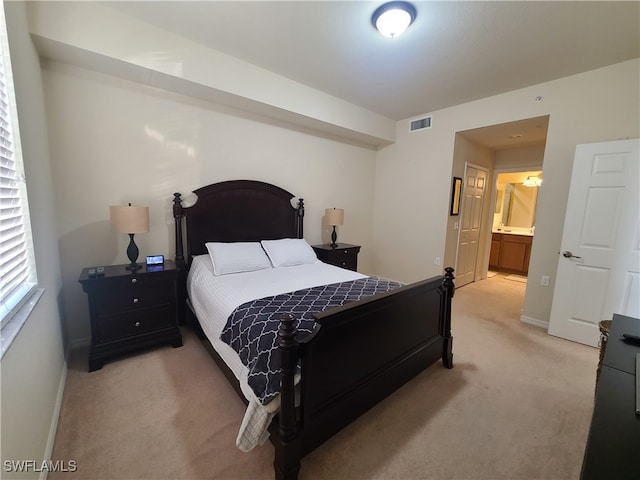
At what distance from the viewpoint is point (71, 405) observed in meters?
1.80

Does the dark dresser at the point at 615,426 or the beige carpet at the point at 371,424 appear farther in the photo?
the beige carpet at the point at 371,424

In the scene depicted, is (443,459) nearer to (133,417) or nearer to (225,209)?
(133,417)

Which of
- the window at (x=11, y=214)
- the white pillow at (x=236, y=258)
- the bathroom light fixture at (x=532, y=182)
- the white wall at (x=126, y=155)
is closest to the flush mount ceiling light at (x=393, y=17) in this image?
the white wall at (x=126, y=155)

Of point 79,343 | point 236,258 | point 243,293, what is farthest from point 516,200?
point 79,343

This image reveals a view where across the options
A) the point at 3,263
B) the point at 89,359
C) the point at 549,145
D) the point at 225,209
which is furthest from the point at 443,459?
the point at 549,145

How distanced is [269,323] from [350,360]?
52cm

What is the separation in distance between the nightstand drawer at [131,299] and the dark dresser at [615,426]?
2.70 metres

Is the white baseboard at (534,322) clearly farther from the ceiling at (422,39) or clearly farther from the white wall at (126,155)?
the white wall at (126,155)

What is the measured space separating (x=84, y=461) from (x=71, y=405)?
0.55m

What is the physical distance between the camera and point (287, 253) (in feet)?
10.2

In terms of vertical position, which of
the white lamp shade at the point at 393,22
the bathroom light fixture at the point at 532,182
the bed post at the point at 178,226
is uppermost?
the white lamp shade at the point at 393,22

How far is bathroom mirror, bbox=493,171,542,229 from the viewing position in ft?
18.9

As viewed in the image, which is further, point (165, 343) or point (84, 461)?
point (165, 343)

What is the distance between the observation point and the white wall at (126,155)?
7.61ft
